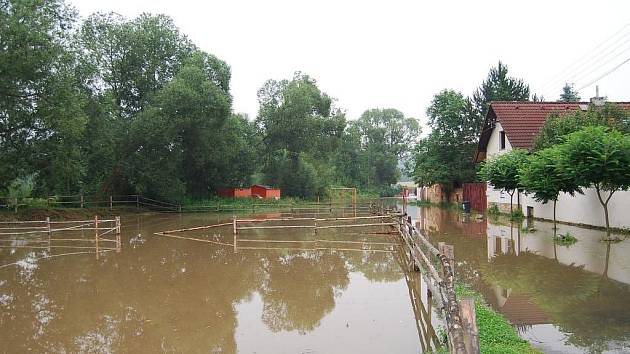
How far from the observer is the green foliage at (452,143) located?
3344 cm

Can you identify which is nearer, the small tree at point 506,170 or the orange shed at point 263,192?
the small tree at point 506,170

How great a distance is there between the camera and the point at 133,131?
30219mm

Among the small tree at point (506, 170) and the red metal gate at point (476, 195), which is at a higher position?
the small tree at point (506, 170)

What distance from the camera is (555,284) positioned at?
8.95 metres

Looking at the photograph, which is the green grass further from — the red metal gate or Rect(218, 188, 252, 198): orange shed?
Rect(218, 188, 252, 198): orange shed

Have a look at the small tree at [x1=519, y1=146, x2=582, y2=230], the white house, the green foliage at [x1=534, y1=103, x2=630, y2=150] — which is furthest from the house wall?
the green foliage at [x1=534, y1=103, x2=630, y2=150]

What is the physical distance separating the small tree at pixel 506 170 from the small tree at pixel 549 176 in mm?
3450

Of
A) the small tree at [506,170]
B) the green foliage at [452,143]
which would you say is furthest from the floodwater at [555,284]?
the green foliage at [452,143]

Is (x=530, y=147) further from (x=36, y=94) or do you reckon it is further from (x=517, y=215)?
(x=36, y=94)

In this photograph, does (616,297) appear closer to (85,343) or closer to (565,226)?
(85,343)

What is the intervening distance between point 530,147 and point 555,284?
1637cm

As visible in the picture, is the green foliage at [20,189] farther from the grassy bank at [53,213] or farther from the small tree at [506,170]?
the small tree at [506,170]

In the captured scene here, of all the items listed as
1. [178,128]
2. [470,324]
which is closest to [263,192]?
[178,128]

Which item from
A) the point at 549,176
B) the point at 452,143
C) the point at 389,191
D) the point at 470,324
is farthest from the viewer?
the point at 389,191
